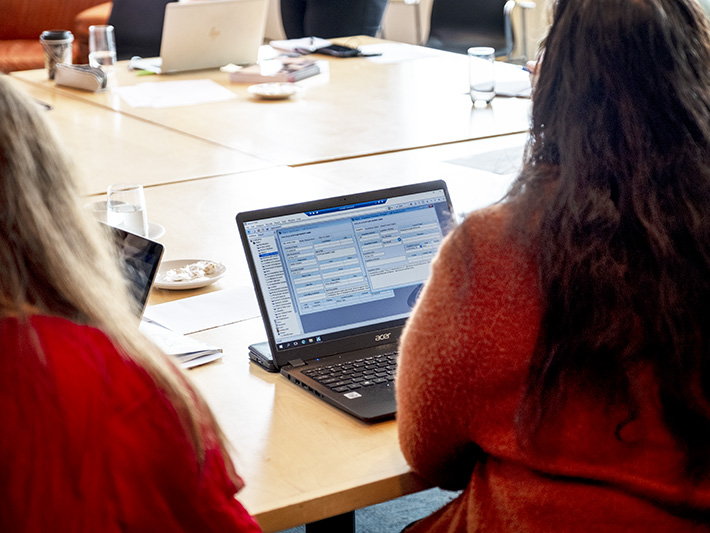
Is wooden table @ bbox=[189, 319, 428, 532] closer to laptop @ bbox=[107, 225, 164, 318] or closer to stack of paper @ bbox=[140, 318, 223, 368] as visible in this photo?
stack of paper @ bbox=[140, 318, 223, 368]

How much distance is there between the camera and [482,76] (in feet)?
9.79

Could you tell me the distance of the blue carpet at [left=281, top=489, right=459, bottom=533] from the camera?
7.38 feet

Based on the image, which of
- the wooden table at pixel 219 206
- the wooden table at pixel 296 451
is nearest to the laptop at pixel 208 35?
the wooden table at pixel 219 206

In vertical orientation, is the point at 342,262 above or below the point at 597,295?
below

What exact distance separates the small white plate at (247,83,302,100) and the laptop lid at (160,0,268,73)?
40 centimetres

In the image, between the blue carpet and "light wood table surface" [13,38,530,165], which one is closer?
the blue carpet

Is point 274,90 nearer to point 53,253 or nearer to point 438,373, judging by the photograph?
point 438,373

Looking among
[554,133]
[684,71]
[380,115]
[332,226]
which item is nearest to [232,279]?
[332,226]

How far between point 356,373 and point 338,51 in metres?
2.72

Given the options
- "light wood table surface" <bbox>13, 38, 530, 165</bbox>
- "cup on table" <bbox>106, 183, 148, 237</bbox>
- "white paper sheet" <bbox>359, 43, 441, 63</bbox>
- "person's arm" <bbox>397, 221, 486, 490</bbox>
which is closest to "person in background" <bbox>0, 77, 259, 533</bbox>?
"person's arm" <bbox>397, 221, 486, 490</bbox>

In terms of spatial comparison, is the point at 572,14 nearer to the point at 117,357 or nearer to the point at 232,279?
the point at 117,357

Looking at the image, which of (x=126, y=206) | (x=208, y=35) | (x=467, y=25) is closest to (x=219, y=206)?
(x=126, y=206)

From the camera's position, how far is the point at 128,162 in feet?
8.00

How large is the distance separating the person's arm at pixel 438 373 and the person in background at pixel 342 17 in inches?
142
